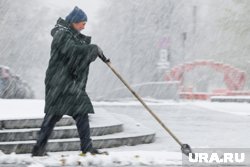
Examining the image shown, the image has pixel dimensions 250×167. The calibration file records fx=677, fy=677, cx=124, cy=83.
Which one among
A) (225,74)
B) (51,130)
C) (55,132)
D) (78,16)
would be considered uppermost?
(78,16)

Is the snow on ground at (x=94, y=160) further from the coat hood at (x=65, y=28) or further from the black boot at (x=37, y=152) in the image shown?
the coat hood at (x=65, y=28)

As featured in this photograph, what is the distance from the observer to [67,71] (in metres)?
7.10

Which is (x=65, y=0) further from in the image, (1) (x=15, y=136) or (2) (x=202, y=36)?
(1) (x=15, y=136)

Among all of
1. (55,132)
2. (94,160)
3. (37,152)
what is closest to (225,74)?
(55,132)

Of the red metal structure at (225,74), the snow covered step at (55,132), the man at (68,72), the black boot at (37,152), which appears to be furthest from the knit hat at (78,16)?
the red metal structure at (225,74)

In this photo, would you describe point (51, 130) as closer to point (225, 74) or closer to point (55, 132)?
point (55, 132)

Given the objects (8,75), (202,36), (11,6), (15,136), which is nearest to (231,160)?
(15,136)

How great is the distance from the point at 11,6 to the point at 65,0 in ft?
62.3

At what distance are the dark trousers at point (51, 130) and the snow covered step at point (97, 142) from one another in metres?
→ 0.81

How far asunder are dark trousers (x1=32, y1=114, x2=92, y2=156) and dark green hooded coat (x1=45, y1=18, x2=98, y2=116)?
0.08m

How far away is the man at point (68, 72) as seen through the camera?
7043 millimetres

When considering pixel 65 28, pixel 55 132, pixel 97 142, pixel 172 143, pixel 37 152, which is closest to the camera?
pixel 65 28

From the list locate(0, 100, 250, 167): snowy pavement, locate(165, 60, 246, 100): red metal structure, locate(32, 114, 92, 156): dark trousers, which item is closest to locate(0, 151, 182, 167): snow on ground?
locate(0, 100, 250, 167): snowy pavement

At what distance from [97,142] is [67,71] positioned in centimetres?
176
